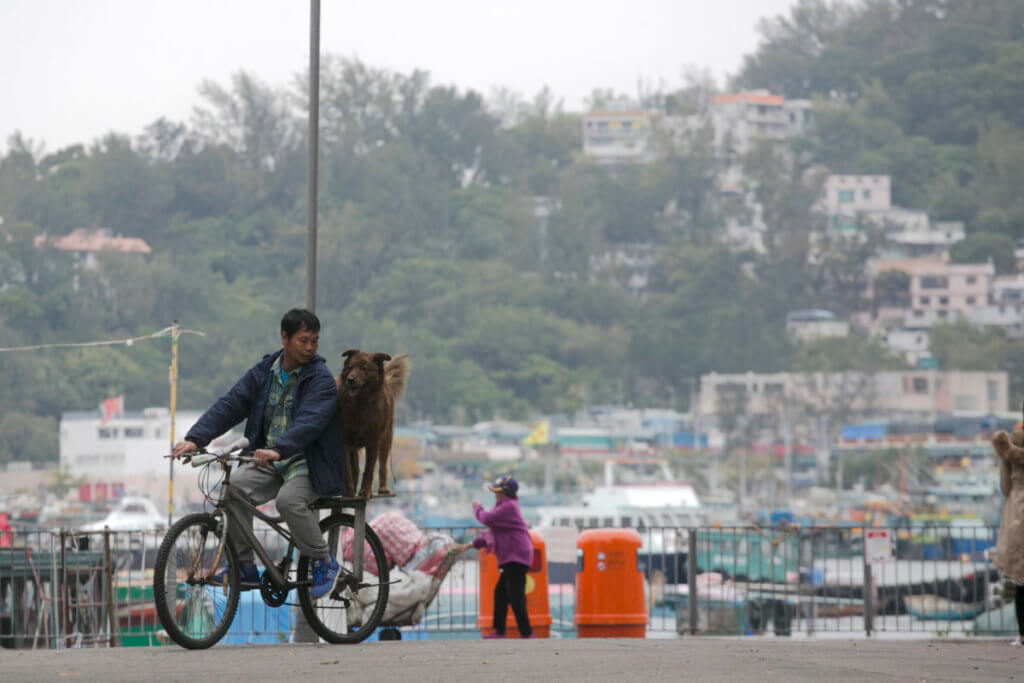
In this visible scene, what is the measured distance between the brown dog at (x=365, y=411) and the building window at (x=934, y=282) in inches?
4001

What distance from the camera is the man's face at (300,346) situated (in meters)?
6.03

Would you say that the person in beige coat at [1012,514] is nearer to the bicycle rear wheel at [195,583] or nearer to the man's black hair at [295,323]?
the man's black hair at [295,323]

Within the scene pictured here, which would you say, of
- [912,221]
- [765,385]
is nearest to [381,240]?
[765,385]

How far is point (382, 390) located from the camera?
20.6ft

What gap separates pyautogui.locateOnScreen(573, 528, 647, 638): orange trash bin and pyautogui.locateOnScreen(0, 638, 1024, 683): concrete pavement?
2935 mm

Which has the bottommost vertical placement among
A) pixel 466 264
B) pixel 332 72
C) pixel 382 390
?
pixel 382 390

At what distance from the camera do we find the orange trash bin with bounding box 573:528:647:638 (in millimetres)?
9625

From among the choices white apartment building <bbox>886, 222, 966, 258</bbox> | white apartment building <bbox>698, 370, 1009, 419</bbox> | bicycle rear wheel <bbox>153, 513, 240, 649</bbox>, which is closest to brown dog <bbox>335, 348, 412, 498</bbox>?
bicycle rear wheel <bbox>153, 513, 240, 649</bbox>

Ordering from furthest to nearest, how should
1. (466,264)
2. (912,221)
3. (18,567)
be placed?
(912,221)
(466,264)
(18,567)

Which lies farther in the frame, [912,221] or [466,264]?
[912,221]

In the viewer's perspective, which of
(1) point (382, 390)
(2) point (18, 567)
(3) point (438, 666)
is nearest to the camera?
(3) point (438, 666)

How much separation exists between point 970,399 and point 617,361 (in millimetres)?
20706

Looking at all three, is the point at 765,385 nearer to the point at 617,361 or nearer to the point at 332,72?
the point at 617,361

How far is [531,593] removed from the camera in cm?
987
